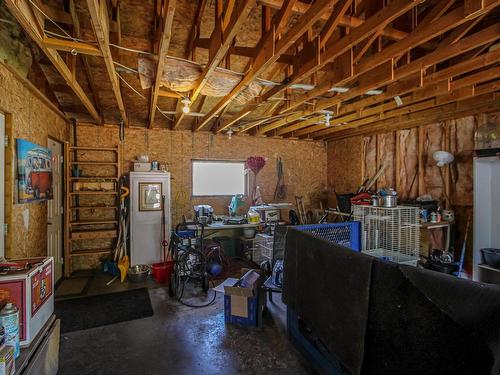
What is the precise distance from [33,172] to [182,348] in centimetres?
258

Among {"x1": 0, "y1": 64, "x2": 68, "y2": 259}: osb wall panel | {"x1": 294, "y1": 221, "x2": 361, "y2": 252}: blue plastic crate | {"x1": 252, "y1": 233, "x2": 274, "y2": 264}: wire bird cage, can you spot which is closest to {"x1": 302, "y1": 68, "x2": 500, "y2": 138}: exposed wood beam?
{"x1": 294, "y1": 221, "x2": 361, "y2": 252}: blue plastic crate

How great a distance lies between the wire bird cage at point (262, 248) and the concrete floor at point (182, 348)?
132 cm

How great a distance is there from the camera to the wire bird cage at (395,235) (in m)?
3.48

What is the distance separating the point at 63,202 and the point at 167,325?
292 centimetres

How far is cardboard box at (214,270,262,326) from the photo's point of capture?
2762mm

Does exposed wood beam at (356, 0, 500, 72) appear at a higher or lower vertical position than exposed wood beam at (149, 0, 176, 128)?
higher

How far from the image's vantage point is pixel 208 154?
548 cm

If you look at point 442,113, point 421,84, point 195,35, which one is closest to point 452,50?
point 421,84

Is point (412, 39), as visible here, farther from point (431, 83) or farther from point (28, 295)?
point (28, 295)

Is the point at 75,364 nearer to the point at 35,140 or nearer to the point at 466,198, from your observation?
the point at 35,140

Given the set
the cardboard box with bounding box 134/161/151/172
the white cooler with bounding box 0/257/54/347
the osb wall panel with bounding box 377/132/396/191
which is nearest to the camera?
the white cooler with bounding box 0/257/54/347

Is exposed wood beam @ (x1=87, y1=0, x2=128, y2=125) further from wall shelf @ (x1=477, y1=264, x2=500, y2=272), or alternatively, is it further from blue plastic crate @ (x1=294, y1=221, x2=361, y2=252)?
wall shelf @ (x1=477, y1=264, x2=500, y2=272)

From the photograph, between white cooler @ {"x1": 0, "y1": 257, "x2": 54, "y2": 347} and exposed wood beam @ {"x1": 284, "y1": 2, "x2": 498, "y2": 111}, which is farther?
exposed wood beam @ {"x1": 284, "y1": 2, "x2": 498, "y2": 111}

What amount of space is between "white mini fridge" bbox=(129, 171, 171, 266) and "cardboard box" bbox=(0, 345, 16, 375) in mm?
3146
